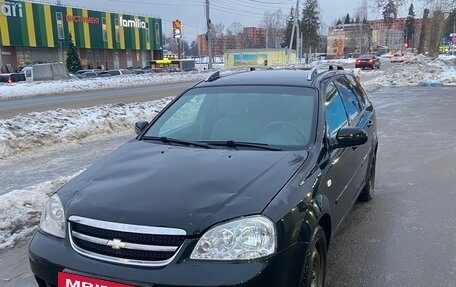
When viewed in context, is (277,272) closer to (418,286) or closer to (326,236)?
(326,236)

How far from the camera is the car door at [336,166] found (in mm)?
3604

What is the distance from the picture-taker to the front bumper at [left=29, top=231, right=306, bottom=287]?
2.46 meters

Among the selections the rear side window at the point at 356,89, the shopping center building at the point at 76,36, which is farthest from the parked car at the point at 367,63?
the rear side window at the point at 356,89

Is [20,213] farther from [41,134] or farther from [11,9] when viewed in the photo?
[11,9]

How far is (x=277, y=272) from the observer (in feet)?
8.48

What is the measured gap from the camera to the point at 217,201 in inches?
108

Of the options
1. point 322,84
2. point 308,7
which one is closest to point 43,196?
point 322,84


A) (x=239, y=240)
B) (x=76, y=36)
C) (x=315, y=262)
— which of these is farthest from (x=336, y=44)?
(x=239, y=240)

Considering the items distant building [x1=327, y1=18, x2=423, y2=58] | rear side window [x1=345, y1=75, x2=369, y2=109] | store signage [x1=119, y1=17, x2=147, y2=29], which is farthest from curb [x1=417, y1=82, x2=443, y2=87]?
distant building [x1=327, y1=18, x2=423, y2=58]

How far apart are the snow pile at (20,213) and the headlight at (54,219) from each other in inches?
70.1

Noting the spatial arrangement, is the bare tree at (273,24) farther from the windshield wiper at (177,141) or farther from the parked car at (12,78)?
the windshield wiper at (177,141)

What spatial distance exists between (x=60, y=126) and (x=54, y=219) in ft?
29.3

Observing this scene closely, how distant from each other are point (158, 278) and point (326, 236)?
1.50 metres

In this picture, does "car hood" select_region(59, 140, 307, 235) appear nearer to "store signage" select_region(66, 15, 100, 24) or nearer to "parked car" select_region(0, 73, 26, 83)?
"parked car" select_region(0, 73, 26, 83)
